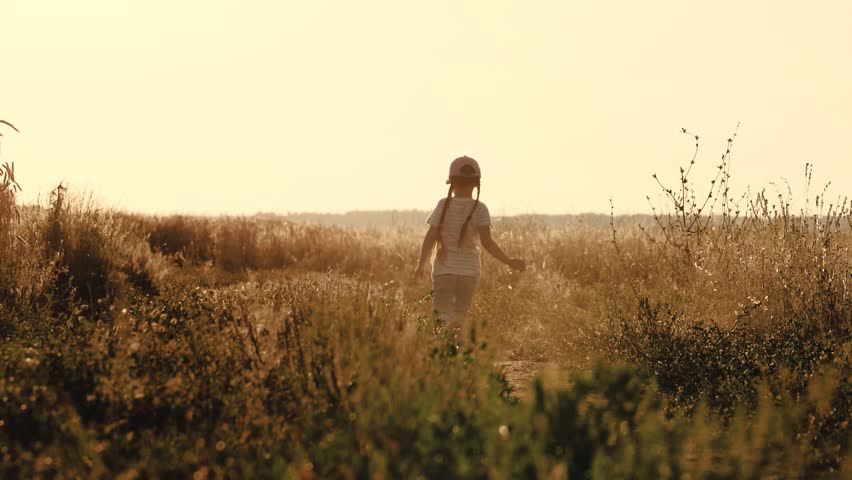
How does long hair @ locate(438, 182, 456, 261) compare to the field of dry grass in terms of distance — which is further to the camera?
A: long hair @ locate(438, 182, 456, 261)

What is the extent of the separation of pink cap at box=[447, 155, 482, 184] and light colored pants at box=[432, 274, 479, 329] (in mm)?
853

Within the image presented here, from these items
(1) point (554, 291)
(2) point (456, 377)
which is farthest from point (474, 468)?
(1) point (554, 291)

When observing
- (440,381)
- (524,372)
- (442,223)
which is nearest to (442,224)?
(442,223)

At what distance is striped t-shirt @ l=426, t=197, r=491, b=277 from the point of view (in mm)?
7867

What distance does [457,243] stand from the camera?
311 inches

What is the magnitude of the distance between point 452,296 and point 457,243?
17.9 inches

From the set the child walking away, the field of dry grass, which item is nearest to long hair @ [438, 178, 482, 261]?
the child walking away

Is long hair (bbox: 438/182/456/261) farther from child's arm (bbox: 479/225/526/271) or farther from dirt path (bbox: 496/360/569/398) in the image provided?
dirt path (bbox: 496/360/569/398)

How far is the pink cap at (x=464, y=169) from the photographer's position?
26.1 ft

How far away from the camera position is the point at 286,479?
4.02 m

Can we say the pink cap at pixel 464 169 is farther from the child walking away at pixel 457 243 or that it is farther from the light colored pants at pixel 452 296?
the light colored pants at pixel 452 296

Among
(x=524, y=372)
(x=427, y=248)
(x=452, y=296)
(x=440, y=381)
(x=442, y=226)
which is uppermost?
(x=442, y=226)

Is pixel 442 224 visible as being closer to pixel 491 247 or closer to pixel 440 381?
pixel 491 247

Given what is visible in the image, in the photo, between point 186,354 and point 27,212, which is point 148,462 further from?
point 27,212
